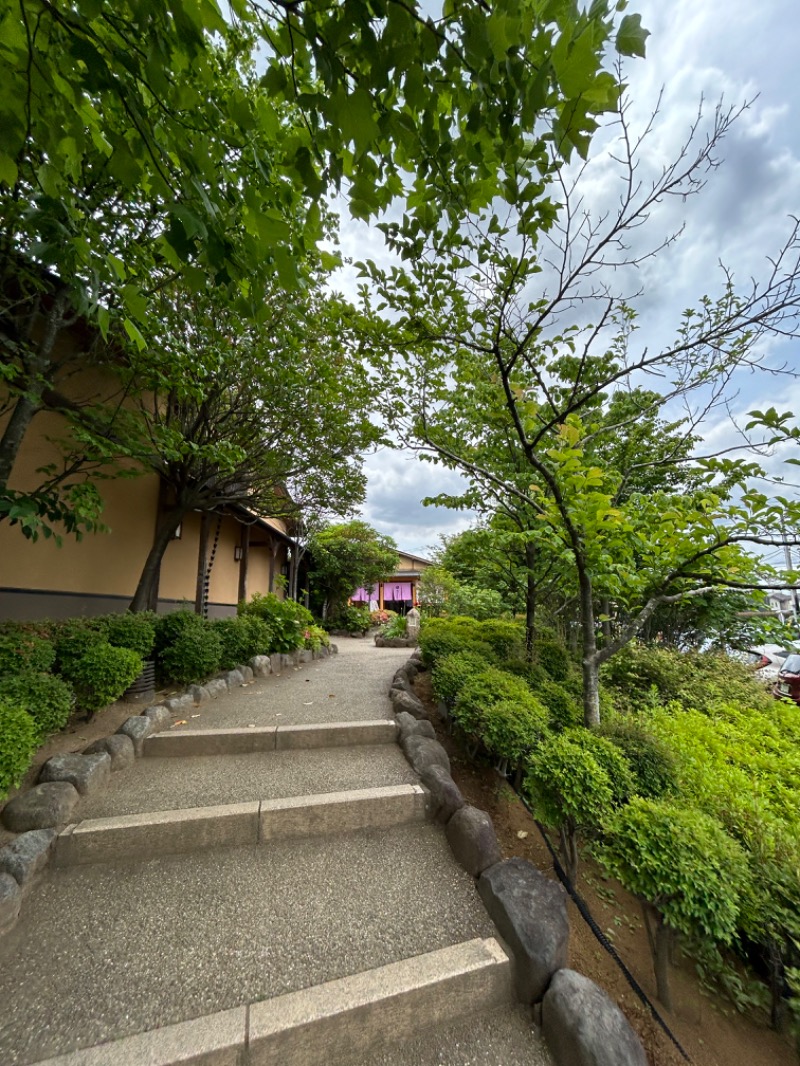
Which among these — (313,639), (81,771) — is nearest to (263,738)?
(81,771)

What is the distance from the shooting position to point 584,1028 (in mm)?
1242

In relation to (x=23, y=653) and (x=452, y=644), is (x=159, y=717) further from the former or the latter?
(x=452, y=644)

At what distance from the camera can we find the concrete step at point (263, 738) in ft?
9.32

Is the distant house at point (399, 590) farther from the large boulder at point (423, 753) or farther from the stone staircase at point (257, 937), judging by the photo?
the stone staircase at point (257, 937)

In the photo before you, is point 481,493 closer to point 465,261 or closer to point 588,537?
point 588,537

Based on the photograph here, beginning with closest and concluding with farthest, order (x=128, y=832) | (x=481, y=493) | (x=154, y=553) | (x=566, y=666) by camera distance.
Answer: (x=128, y=832), (x=566, y=666), (x=481, y=493), (x=154, y=553)

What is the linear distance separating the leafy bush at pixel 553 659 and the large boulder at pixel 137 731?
3622 millimetres

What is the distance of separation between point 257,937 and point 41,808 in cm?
141

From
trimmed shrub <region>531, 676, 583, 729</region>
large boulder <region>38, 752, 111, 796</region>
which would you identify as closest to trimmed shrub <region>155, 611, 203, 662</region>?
large boulder <region>38, 752, 111, 796</region>

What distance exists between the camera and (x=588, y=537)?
254 centimetres

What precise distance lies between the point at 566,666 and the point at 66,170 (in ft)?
16.8

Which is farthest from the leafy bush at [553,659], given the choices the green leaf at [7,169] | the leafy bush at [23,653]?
the green leaf at [7,169]

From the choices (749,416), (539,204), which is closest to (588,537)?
(749,416)

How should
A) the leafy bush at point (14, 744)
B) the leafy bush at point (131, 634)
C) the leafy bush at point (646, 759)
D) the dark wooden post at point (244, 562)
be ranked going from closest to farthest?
the leafy bush at point (14, 744) < the leafy bush at point (646, 759) < the leafy bush at point (131, 634) < the dark wooden post at point (244, 562)
